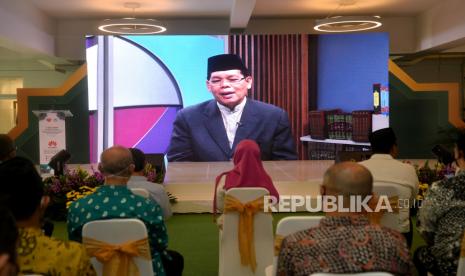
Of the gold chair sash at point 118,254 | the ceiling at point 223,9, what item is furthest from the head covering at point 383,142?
the ceiling at point 223,9

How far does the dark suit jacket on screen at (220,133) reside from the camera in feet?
30.7

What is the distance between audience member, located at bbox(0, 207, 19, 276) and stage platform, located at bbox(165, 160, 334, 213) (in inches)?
213

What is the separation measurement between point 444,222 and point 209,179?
17.5 ft

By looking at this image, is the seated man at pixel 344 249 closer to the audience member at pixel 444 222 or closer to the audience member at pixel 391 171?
the audience member at pixel 444 222

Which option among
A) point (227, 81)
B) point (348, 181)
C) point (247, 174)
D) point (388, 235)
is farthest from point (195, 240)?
point (227, 81)

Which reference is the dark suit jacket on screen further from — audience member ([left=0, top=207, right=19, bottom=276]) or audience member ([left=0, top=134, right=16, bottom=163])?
audience member ([left=0, top=207, right=19, bottom=276])

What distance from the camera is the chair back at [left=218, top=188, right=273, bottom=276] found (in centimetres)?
359

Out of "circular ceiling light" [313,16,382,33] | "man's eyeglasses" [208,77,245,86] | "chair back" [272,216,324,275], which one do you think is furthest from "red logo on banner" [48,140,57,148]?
"chair back" [272,216,324,275]

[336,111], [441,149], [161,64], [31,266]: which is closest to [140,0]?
[161,64]

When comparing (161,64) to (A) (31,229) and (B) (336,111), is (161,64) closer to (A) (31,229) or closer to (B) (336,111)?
(B) (336,111)

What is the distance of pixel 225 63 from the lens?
9.48m

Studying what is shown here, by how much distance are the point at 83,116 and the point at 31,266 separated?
27.7 ft

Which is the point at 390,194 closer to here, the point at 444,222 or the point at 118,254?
the point at 444,222

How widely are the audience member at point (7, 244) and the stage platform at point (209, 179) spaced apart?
5.42m
